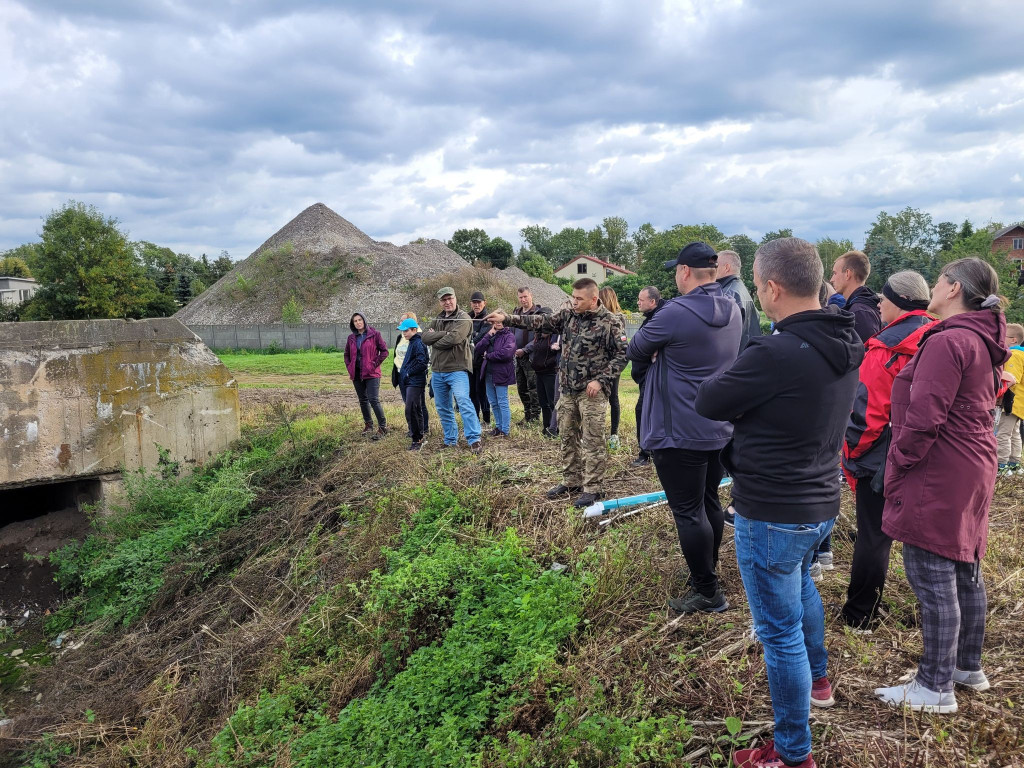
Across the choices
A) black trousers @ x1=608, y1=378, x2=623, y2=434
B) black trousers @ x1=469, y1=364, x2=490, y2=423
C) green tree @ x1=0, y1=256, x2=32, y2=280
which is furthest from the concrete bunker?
green tree @ x1=0, y1=256, x2=32, y2=280

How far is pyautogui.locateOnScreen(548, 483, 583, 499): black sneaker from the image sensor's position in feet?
19.2

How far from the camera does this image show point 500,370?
8469mm

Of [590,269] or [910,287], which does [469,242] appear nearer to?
[590,269]

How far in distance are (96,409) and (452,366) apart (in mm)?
5064

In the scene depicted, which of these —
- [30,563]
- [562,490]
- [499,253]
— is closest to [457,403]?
[562,490]

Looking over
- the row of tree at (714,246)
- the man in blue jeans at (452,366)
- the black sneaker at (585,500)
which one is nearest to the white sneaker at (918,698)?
Result: the black sneaker at (585,500)

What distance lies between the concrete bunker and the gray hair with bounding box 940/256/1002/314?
9.57m

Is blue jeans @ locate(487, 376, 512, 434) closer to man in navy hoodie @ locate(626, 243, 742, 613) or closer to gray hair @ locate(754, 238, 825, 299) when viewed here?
man in navy hoodie @ locate(626, 243, 742, 613)

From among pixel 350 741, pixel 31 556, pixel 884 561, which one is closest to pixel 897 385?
pixel 884 561

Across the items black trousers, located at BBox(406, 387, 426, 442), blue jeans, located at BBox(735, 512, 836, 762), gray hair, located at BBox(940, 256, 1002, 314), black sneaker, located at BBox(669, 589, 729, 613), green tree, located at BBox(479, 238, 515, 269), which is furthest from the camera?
green tree, located at BBox(479, 238, 515, 269)

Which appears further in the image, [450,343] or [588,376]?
[450,343]

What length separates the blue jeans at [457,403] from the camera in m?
7.81

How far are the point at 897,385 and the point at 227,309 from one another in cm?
4485

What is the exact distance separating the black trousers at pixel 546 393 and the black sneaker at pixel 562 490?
2.66 metres
